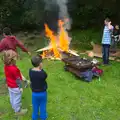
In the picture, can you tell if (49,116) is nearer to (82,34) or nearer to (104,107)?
(104,107)

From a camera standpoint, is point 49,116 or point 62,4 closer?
point 49,116

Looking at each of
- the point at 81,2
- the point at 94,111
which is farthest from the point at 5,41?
the point at 81,2

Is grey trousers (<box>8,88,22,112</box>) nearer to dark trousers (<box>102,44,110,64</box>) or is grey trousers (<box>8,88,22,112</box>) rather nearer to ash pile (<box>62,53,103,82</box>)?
ash pile (<box>62,53,103,82</box>)

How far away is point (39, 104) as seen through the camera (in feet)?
21.8

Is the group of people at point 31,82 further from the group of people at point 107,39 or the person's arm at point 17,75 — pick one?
the group of people at point 107,39

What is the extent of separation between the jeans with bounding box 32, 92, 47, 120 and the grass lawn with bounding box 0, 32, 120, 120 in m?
0.42

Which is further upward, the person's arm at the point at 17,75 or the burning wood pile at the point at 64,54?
the person's arm at the point at 17,75

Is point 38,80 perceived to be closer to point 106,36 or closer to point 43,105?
point 43,105

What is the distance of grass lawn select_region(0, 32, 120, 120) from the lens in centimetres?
730

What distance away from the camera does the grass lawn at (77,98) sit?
23.9ft

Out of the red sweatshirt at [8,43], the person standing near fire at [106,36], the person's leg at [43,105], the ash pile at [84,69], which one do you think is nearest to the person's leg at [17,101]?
the person's leg at [43,105]

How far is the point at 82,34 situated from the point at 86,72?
6.58 meters

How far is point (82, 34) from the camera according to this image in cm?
1580

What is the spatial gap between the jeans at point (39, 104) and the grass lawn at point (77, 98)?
0.42 meters
